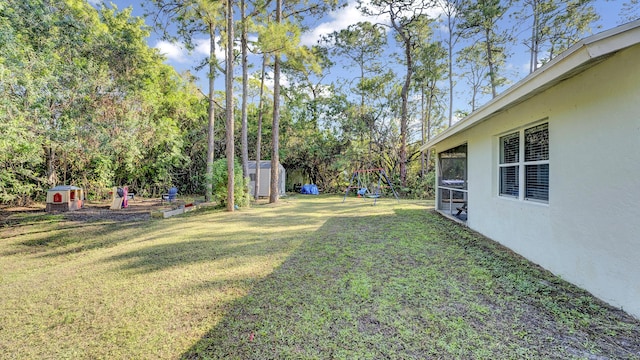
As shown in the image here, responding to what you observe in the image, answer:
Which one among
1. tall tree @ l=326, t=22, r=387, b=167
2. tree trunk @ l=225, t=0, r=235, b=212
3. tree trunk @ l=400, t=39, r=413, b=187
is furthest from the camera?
tall tree @ l=326, t=22, r=387, b=167

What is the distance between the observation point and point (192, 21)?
34.9 ft

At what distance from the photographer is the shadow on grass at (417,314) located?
6.34ft

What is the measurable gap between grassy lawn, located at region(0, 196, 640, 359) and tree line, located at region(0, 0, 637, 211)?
4005 mm

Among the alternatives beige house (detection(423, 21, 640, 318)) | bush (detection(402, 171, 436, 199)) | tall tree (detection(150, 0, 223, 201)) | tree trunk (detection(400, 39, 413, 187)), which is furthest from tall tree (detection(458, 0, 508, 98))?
tall tree (detection(150, 0, 223, 201))

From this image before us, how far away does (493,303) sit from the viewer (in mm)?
2605

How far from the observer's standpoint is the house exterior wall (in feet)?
7.52

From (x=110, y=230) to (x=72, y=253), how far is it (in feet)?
A: 6.31

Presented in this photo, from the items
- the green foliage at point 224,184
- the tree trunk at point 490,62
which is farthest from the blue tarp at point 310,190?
the tree trunk at point 490,62

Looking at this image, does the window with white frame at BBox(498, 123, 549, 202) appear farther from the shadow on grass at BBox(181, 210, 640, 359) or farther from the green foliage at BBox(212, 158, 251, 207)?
the green foliage at BBox(212, 158, 251, 207)

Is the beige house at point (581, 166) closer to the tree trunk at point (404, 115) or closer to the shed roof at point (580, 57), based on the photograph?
the shed roof at point (580, 57)

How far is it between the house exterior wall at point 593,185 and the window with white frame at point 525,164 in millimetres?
163

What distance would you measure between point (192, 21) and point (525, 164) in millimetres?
11684

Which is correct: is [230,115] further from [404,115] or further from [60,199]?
[404,115]

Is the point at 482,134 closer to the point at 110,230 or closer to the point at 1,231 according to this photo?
the point at 110,230
